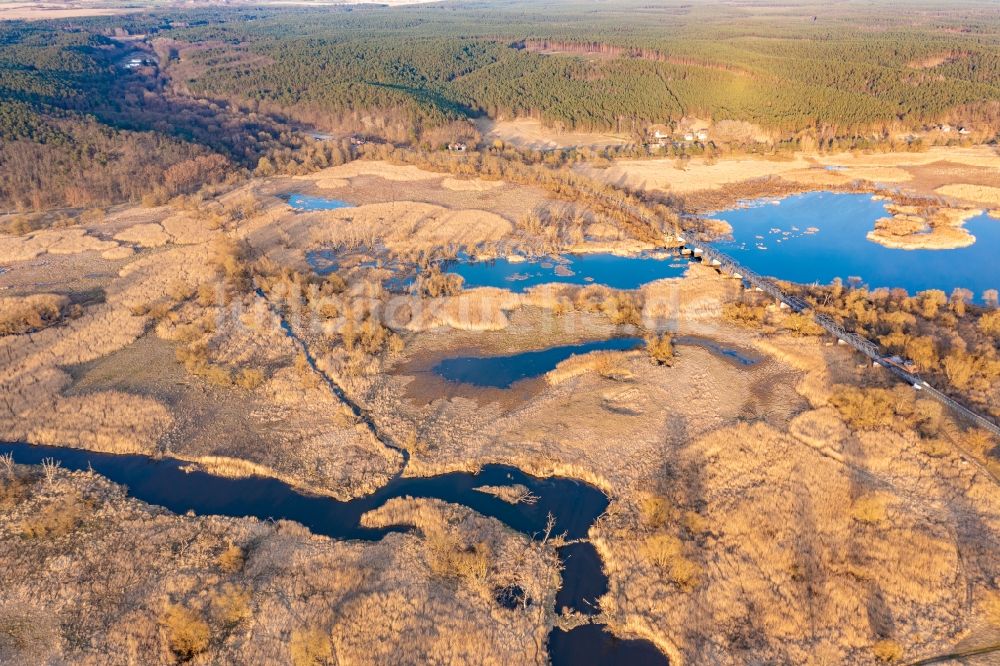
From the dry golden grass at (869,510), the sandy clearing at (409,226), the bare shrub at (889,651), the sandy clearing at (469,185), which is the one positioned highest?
the sandy clearing at (469,185)

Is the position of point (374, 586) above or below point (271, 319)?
below

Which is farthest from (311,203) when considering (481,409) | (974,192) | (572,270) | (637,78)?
(637,78)

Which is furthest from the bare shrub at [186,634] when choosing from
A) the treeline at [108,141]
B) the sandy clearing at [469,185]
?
the treeline at [108,141]

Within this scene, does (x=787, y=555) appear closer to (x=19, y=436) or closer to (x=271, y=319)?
(x=271, y=319)

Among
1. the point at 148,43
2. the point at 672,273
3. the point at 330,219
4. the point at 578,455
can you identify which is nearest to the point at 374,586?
the point at 578,455

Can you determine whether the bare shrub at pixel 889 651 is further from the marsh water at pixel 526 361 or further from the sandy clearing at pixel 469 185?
the sandy clearing at pixel 469 185

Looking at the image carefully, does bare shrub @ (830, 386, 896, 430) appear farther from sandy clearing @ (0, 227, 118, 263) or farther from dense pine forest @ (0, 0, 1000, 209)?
dense pine forest @ (0, 0, 1000, 209)

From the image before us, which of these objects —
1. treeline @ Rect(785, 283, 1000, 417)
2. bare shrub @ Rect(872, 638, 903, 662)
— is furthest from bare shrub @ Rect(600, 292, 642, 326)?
bare shrub @ Rect(872, 638, 903, 662)
